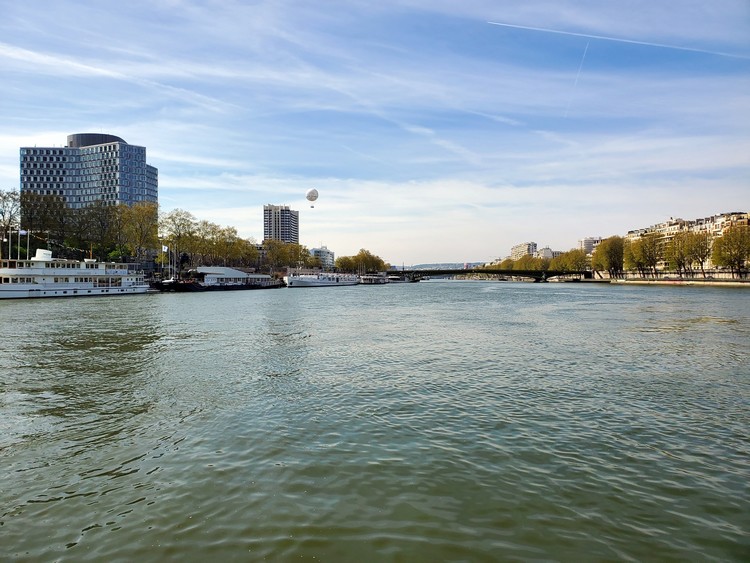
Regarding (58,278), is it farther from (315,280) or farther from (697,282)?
(697,282)

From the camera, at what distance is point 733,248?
11588 cm

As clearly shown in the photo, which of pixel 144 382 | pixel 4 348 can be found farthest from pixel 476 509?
pixel 4 348

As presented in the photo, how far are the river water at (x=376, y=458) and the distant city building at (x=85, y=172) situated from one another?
18054 centimetres

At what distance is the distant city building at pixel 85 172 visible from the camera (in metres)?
178

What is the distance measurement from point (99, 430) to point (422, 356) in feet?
47.8

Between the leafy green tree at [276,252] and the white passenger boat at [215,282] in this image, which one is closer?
the white passenger boat at [215,282]

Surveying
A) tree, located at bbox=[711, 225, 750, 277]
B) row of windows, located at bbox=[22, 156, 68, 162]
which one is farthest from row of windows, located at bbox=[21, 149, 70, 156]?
tree, located at bbox=[711, 225, 750, 277]

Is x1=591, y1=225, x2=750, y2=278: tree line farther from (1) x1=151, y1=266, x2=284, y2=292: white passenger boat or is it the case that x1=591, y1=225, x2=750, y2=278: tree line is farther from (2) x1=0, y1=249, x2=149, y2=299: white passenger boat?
(2) x1=0, y1=249, x2=149, y2=299: white passenger boat

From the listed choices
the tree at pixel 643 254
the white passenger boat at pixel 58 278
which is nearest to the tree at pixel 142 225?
the white passenger boat at pixel 58 278

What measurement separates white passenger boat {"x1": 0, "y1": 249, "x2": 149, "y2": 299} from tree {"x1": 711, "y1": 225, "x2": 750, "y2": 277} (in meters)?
134

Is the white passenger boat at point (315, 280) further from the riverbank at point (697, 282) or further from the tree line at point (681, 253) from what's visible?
the riverbank at point (697, 282)

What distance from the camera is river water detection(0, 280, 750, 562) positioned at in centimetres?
724

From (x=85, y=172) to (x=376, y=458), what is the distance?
20937cm

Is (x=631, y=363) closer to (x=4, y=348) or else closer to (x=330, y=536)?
(x=330, y=536)
